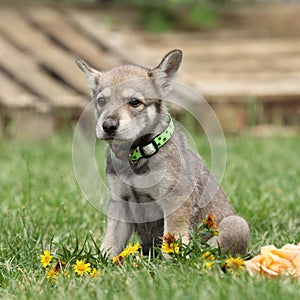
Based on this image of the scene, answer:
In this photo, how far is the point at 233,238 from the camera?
3.45 metres

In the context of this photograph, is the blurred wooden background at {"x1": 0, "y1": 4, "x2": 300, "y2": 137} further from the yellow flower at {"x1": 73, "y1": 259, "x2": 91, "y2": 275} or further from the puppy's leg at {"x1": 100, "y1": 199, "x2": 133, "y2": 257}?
the yellow flower at {"x1": 73, "y1": 259, "x2": 91, "y2": 275}

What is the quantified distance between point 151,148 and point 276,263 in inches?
32.6

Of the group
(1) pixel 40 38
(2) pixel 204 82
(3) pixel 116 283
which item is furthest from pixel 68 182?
(1) pixel 40 38

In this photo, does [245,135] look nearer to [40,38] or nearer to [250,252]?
[40,38]

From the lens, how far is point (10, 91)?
8352 millimetres

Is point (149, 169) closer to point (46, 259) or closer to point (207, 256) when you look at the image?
point (207, 256)

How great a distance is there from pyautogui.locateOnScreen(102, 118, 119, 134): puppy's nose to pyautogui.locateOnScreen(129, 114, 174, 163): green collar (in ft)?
0.62

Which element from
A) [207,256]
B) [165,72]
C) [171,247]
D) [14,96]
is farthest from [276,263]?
[14,96]

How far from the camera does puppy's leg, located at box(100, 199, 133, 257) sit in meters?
3.58

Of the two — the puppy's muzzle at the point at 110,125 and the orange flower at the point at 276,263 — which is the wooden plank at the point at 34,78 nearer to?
the puppy's muzzle at the point at 110,125

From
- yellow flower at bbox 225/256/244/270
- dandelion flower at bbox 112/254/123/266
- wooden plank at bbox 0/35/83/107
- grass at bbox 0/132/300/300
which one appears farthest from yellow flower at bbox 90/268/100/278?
wooden plank at bbox 0/35/83/107

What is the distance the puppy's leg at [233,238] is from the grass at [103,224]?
141mm

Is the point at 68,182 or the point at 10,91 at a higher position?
the point at 10,91

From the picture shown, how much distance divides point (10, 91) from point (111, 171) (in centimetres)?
514
